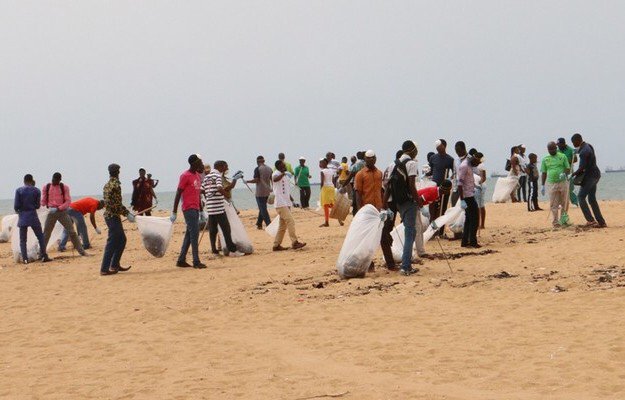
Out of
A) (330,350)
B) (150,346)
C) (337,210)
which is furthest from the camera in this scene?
(337,210)

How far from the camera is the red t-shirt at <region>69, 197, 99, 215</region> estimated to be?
53.4 feet

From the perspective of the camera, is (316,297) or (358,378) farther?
(316,297)

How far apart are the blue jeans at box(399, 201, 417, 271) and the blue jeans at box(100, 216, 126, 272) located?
4.41 meters

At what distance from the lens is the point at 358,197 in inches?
448

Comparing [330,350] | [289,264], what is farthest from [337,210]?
[330,350]

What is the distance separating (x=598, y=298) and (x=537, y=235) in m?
6.57

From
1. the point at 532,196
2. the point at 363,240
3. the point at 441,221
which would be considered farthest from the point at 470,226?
the point at 532,196

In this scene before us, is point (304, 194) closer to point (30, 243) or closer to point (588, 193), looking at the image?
point (30, 243)

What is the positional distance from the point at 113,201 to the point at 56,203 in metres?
3.26

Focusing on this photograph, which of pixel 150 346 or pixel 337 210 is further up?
pixel 337 210

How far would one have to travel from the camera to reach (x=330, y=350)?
701cm

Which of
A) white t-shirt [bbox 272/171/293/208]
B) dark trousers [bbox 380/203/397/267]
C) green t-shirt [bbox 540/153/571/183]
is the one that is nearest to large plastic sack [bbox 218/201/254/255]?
white t-shirt [bbox 272/171/293/208]

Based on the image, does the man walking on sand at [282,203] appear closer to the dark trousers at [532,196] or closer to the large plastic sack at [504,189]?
the dark trousers at [532,196]

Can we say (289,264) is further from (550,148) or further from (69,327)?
(550,148)
